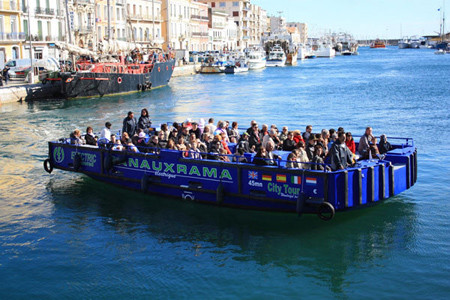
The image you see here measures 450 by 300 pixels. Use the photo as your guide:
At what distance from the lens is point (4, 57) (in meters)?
56.6

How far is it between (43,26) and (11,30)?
20.7 ft

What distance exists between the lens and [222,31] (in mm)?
131875

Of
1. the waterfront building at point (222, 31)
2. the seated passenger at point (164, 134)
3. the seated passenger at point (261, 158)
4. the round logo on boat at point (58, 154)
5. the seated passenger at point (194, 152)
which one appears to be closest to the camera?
the seated passenger at point (261, 158)

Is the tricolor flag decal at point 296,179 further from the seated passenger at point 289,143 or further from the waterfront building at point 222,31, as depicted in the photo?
the waterfront building at point 222,31

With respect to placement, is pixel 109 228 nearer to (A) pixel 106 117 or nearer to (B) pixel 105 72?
(A) pixel 106 117

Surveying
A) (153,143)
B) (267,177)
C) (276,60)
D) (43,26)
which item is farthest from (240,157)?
(276,60)

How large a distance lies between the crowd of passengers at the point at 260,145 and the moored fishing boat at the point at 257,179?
26 cm

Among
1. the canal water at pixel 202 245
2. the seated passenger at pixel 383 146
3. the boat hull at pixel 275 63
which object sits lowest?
the canal water at pixel 202 245

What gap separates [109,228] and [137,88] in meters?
42.2

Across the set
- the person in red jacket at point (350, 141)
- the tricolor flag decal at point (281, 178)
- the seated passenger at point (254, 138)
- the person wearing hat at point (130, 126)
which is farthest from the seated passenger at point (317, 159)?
the person wearing hat at point (130, 126)

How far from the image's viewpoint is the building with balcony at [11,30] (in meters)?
56.0

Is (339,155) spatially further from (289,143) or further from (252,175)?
(289,143)

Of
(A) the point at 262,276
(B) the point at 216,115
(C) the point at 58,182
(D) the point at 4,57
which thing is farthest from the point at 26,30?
(A) the point at 262,276

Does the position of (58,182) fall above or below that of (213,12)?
below
